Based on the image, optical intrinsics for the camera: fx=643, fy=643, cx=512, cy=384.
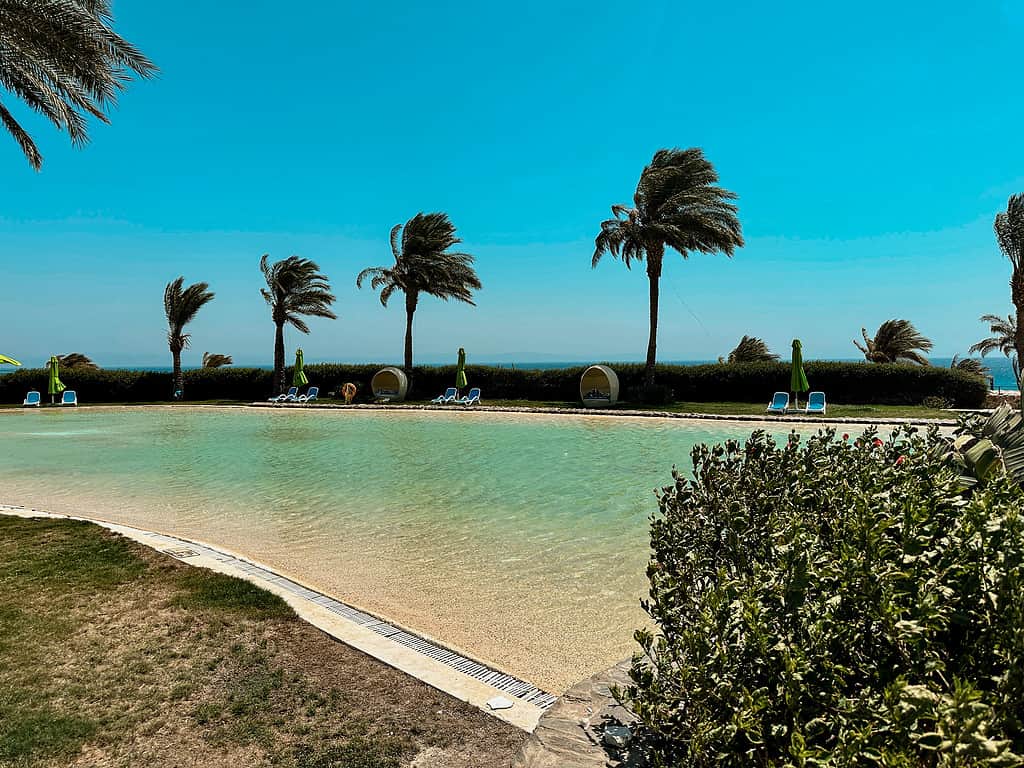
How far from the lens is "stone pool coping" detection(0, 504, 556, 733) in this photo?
3420 millimetres

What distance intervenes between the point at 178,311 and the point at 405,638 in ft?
110

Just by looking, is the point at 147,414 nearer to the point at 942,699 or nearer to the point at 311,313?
the point at 311,313

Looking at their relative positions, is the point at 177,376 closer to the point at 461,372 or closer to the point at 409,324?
the point at 409,324

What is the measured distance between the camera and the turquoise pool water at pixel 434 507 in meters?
4.90

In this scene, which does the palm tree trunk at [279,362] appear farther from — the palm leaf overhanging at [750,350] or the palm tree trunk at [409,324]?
the palm leaf overhanging at [750,350]

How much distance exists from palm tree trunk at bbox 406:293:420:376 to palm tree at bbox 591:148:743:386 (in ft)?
32.0

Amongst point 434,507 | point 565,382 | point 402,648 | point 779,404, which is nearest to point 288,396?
point 565,382

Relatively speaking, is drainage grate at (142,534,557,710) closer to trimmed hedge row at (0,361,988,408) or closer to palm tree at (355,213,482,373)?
trimmed hedge row at (0,361,988,408)

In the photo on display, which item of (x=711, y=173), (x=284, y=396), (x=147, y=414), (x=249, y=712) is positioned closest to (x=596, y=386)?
(x=711, y=173)

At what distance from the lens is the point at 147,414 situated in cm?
2578

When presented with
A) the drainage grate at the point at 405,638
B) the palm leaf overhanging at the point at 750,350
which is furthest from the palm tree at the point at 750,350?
the drainage grate at the point at 405,638

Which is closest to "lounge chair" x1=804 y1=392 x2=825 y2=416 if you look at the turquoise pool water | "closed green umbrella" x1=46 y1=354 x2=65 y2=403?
the turquoise pool water

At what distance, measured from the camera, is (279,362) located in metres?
31.9

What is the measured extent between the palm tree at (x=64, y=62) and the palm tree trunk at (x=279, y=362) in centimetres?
1771
